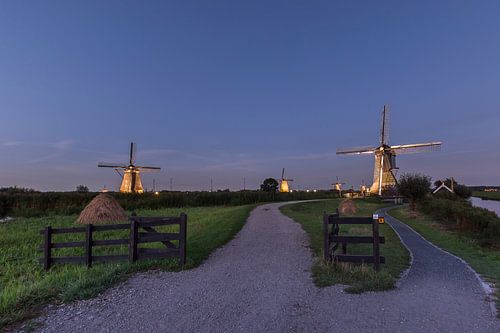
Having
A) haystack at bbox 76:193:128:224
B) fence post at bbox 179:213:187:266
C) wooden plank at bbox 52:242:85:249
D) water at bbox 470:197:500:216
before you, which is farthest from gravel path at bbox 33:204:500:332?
water at bbox 470:197:500:216

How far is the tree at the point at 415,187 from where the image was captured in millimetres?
40719

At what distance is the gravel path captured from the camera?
587 centimetres

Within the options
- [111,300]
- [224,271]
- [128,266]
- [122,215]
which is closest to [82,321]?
[111,300]

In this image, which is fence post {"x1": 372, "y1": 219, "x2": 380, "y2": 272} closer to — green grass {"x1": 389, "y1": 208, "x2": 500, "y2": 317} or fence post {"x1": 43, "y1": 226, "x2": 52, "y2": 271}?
green grass {"x1": 389, "y1": 208, "x2": 500, "y2": 317}

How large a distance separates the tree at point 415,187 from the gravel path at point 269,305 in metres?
33.0

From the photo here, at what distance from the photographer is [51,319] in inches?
248

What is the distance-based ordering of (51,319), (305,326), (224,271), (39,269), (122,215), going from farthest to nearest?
(122,215) → (39,269) → (224,271) → (51,319) → (305,326)

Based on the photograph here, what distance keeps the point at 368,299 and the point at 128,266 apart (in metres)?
6.30

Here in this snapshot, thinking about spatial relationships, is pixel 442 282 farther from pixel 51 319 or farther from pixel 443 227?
pixel 443 227

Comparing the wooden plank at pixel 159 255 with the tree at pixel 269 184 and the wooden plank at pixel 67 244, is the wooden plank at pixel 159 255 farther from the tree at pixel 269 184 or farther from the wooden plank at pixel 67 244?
the tree at pixel 269 184

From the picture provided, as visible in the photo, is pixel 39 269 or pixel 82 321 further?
pixel 39 269

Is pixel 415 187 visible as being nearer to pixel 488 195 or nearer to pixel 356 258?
pixel 356 258

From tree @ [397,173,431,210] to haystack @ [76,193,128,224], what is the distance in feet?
103

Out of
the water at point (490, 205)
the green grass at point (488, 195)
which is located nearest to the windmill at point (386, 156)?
the water at point (490, 205)
